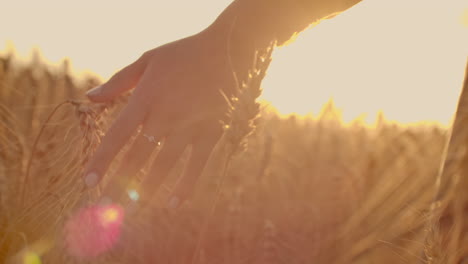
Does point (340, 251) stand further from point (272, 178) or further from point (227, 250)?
point (272, 178)

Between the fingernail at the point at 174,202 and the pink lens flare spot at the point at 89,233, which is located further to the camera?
the fingernail at the point at 174,202

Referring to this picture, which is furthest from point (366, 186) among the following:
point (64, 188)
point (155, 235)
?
point (64, 188)

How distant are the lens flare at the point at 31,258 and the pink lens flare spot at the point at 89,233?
9cm

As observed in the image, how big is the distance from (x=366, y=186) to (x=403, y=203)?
32 centimetres

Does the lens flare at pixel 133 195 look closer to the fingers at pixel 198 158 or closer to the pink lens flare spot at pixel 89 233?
the fingers at pixel 198 158

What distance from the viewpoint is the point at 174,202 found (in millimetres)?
1637

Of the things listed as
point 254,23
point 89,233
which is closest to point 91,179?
point 89,233

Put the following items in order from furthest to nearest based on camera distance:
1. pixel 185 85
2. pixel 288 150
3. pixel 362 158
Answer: pixel 288 150 < pixel 362 158 < pixel 185 85

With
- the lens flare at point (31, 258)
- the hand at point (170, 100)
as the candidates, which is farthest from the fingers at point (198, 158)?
the lens flare at point (31, 258)

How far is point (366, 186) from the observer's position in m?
2.28

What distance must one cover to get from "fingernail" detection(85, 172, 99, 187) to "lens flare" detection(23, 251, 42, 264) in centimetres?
22

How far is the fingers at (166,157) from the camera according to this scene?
1.74 metres

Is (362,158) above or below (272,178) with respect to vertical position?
below

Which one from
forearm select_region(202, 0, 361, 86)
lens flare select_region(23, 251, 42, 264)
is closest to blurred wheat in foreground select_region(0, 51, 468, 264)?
lens flare select_region(23, 251, 42, 264)
